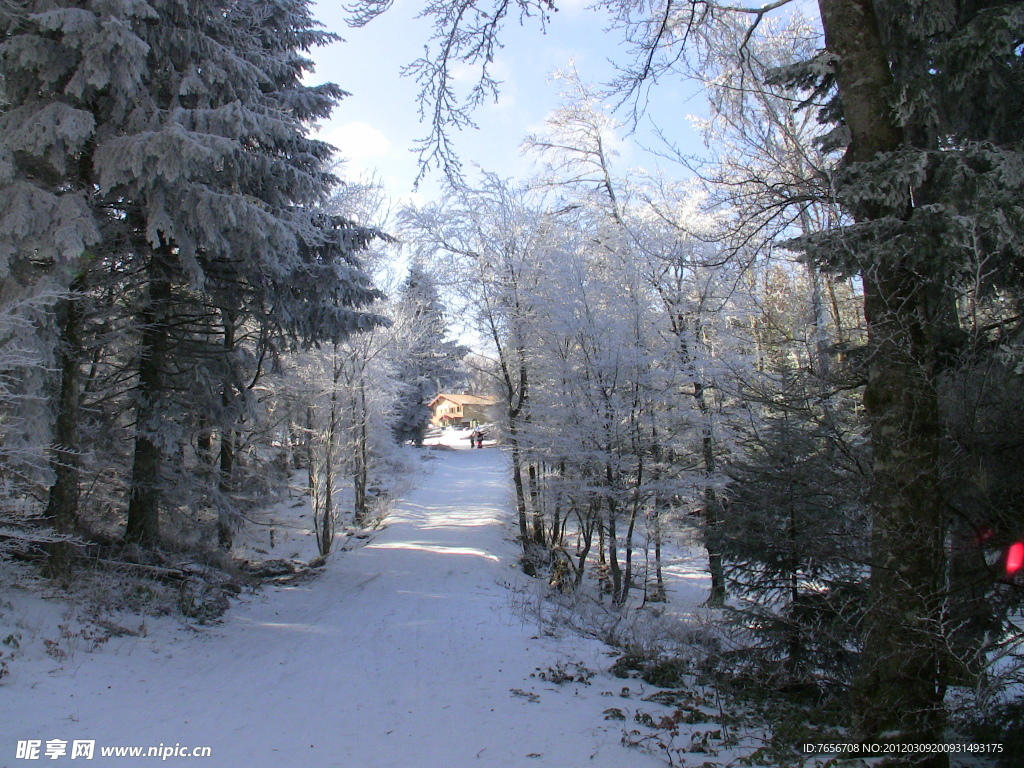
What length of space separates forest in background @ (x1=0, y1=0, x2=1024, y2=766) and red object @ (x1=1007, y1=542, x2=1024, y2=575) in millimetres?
43

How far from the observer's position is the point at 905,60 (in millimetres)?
3811

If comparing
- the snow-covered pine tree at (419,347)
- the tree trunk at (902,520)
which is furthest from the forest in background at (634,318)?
the snow-covered pine tree at (419,347)

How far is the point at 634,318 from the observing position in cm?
1110

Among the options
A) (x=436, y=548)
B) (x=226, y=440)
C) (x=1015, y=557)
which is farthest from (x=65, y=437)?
(x=1015, y=557)

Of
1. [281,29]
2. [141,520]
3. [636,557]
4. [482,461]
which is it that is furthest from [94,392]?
[482,461]

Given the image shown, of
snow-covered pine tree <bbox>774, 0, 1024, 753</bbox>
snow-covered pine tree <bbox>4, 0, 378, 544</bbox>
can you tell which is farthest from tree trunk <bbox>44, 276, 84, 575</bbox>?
snow-covered pine tree <bbox>774, 0, 1024, 753</bbox>

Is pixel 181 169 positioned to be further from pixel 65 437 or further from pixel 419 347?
pixel 419 347

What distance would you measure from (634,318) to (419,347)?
44.4 ft

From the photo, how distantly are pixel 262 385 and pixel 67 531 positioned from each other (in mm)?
7005

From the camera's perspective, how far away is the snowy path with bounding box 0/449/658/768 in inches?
164

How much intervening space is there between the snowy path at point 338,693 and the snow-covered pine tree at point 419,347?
1059cm

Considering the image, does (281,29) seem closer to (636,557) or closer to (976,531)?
(976,531)

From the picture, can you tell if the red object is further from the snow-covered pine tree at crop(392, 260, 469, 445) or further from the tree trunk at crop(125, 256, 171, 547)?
the snow-covered pine tree at crop(392, 260, 469, 445)

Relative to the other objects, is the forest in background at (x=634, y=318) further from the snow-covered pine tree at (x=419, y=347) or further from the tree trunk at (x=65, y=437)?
the snow-covered pine tree at (x=419, y=347)
